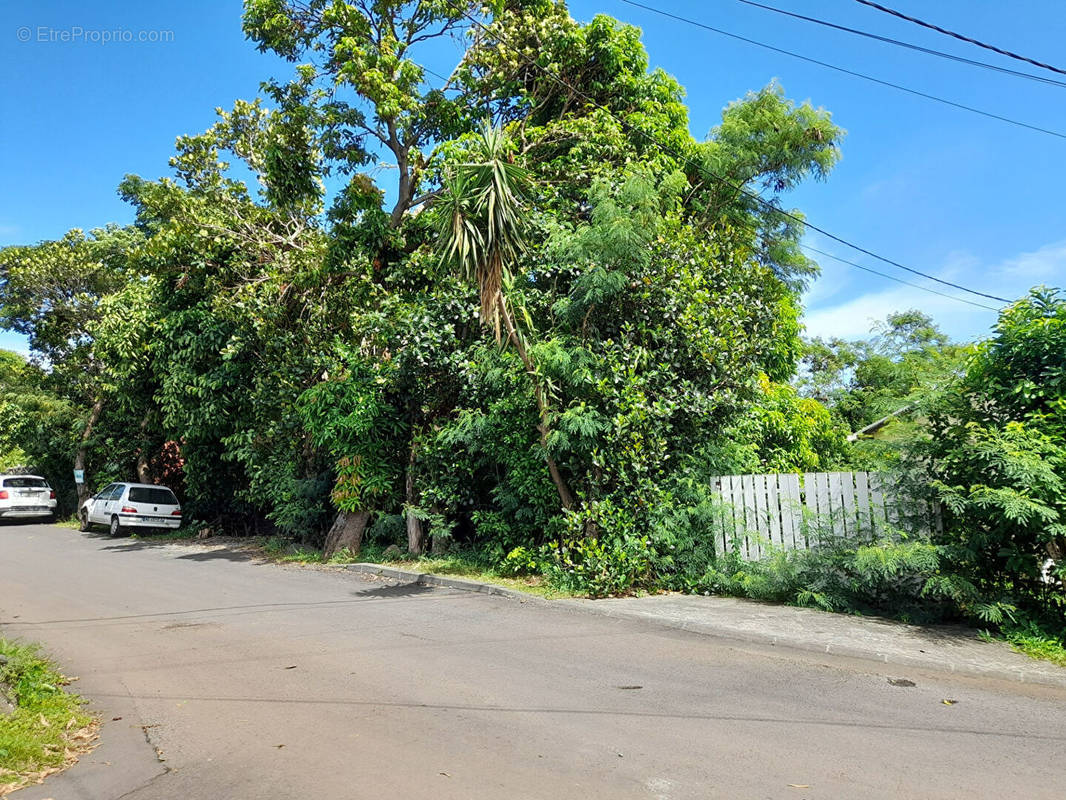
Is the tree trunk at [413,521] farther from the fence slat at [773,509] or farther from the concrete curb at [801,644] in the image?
the fence slat at [773,509]

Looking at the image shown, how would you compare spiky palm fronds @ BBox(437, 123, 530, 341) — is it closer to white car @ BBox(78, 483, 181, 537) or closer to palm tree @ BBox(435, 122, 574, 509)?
palm tree @ BBox(435, 122, 574, 509)

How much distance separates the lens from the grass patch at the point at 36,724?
14.1ft

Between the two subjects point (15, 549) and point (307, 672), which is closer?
point (307, 672)

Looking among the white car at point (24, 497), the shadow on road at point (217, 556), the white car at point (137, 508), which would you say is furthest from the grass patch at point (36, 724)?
the white car at point (24, 497)

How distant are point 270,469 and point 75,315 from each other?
15.2 meters

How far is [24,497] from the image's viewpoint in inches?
1090

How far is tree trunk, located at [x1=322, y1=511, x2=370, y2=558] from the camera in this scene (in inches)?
602

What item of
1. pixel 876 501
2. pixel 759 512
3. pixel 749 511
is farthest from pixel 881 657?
pixel 749 511

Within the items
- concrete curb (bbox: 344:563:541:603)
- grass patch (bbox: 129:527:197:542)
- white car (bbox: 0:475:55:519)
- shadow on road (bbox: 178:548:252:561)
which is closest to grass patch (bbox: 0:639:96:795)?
concrete curb (bbox: 344:563:541:603)

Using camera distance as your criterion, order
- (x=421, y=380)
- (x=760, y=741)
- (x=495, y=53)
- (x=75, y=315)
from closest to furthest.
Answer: (x=760, y=741) → (x=421, y=380) → (x=495, y=53) → (x=75, y=315)

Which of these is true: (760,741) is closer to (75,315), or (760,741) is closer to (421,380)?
(421,380)

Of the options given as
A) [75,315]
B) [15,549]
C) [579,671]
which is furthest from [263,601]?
[75,315]

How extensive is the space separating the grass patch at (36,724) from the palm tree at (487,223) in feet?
21.1

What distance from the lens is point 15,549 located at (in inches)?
705
